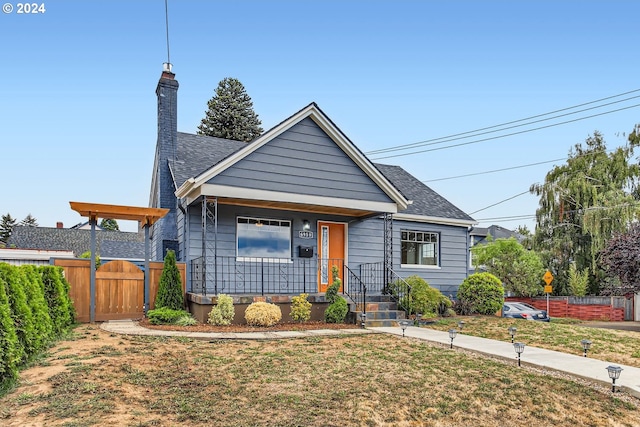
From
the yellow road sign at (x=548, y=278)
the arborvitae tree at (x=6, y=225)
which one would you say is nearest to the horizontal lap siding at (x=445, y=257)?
the yellow road sign at (x=548, y=278)

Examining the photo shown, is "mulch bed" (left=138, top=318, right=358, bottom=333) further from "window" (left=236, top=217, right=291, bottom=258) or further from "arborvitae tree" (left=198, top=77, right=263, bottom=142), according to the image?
"arborvitae tree" (left=198, top=77, right=263, bottom=142)

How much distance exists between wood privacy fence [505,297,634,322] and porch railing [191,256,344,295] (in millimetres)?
19764

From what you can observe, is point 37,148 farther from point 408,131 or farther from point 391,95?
point 408,131

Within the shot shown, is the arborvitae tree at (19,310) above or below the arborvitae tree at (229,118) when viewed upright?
below

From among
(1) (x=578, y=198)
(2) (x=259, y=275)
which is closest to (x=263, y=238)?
(2) (x=259, y=275)

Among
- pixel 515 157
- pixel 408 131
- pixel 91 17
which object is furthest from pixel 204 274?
pixel 515 157

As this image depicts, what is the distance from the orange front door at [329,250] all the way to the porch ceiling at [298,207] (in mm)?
514

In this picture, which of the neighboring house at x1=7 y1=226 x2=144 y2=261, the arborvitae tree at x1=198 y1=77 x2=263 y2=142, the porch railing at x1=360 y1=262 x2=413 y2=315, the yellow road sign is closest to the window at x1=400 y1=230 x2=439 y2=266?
the porch railing at x1=360 y1=262 x2=413 y2=315

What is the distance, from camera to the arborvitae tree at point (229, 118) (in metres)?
38.3

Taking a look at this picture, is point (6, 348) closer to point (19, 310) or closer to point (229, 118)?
point (19, 310)

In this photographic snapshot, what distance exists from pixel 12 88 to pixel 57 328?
35.0ft

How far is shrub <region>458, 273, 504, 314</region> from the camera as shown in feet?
49.5

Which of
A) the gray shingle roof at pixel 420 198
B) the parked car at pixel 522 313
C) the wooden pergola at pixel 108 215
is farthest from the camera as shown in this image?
the parked car at pixel 522 313

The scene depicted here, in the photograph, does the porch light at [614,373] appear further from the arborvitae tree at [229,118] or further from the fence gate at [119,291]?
the arborvitae tree at [229,118]
